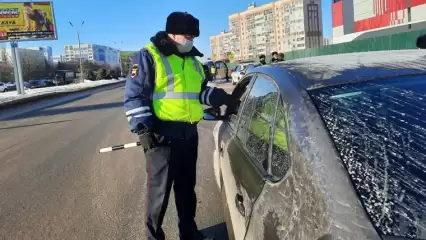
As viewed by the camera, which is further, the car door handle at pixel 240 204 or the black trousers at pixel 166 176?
the black trousers at pixel 166 176

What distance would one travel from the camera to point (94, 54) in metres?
112

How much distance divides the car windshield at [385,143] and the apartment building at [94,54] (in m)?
107

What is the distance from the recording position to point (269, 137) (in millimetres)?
2059

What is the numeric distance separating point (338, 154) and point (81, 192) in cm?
399

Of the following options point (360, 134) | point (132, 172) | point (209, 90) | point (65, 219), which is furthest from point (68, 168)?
point (360, 134)

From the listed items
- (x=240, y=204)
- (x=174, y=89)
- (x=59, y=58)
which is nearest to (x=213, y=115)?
(x=174, y=89)

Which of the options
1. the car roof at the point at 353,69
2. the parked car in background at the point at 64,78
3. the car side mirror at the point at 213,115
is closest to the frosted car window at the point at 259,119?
the car roof at the point at 353,69

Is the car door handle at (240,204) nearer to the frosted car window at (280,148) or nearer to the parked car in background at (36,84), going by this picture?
the frosted car window at (280,148)

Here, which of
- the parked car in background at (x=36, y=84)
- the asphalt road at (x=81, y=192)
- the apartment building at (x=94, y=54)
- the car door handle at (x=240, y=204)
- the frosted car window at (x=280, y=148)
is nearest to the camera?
the frosted car window at (x=280, y=148)

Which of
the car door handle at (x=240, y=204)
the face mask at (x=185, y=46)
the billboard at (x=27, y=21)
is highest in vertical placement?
the billboard at (x=27, y=21)

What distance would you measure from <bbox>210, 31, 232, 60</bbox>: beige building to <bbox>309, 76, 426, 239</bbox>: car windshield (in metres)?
104

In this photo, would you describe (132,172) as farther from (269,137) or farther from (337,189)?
(337,189)

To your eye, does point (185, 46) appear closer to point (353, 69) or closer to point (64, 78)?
point (353, 69)

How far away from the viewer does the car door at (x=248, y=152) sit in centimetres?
200
